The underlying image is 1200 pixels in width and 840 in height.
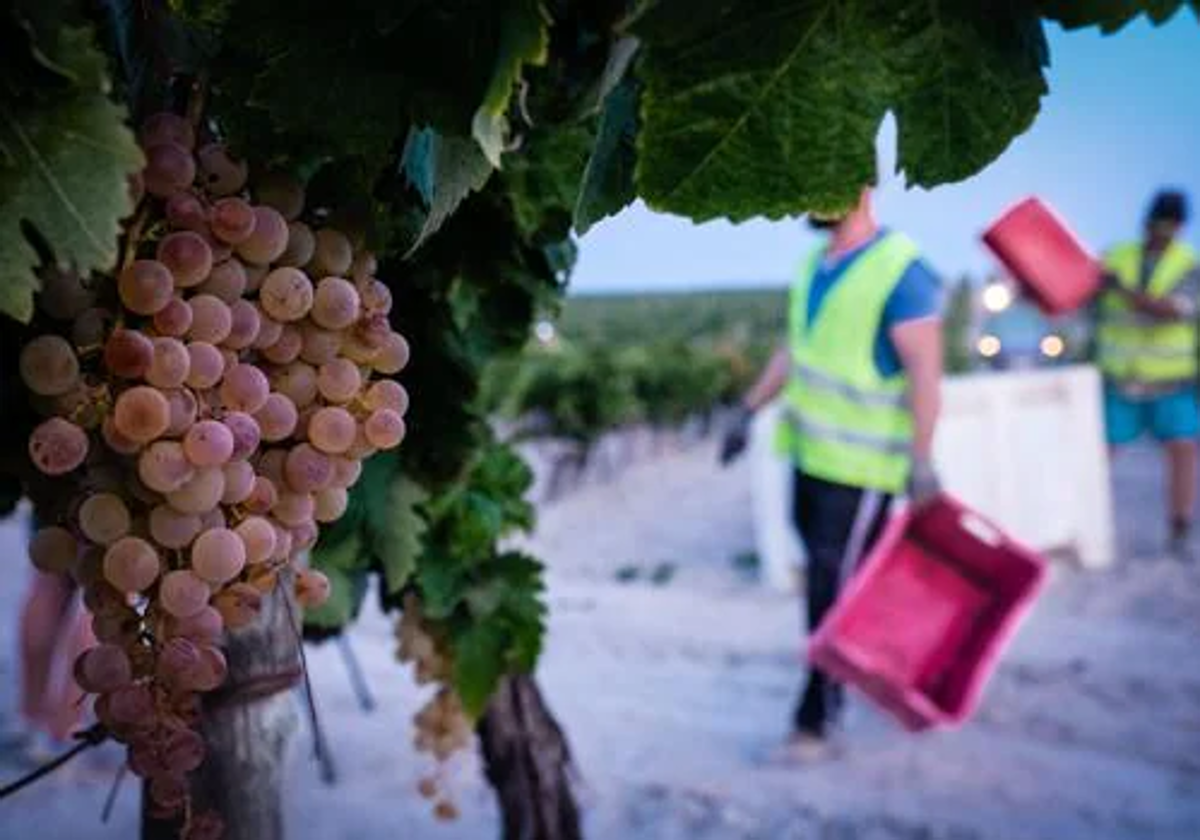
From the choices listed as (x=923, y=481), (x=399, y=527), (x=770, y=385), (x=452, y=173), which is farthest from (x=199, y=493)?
(x=770, y=385)

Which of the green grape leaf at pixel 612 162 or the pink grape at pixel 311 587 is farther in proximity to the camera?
the pink grape at pixel 311 587

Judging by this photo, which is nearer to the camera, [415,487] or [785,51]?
[785,51]

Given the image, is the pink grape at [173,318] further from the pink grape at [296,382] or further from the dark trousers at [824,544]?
the dark trousers at [824,544]

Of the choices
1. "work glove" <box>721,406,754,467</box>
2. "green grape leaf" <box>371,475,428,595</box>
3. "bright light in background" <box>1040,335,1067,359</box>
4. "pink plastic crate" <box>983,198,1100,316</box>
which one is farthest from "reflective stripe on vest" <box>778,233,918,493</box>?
"bright light in background" <box>1040,335,1067,359</box>

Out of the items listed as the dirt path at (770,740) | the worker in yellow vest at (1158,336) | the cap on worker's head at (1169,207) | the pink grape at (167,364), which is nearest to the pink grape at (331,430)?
the pink grape at (167,364)

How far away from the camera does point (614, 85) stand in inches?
28.4

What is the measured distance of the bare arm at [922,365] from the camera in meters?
3.28

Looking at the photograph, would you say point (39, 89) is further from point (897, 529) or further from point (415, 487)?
point (897, 529)

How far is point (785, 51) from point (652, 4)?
0.27ft

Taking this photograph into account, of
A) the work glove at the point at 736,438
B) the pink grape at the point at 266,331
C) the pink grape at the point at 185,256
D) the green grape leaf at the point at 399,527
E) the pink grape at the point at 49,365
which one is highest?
the pink grape at the point at 185,256

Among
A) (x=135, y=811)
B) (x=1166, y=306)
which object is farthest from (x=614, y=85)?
(x=1166, y=306)

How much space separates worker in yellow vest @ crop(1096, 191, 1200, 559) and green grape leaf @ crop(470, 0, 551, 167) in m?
5.88

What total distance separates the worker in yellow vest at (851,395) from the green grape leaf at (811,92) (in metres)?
2.73

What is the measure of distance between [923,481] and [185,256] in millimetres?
3023
